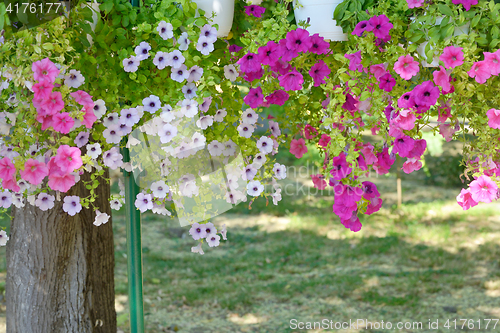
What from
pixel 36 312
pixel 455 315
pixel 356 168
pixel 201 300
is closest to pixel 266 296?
pixel 201 300

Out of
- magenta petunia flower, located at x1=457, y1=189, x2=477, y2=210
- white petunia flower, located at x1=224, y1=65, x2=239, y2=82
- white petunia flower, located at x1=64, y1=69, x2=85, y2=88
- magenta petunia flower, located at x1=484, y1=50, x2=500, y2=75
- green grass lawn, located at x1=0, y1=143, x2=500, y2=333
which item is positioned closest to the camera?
magenta petunia flower, located at x1=484, y1=50, x2=500, y2=75

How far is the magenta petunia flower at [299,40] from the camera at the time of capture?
1.22 meters

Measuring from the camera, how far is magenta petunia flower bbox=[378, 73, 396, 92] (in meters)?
1.24

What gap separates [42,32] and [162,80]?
322 mm

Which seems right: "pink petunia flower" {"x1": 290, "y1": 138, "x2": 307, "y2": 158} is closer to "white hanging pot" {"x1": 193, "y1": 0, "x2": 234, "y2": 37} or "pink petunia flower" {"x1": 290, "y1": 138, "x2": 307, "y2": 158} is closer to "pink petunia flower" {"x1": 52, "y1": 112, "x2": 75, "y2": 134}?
"white hanging pot" {"x1": 193, "y1": 0, "x2": 234, "y2": 37}

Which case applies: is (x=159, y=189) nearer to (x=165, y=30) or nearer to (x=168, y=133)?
(x=168, y=133)

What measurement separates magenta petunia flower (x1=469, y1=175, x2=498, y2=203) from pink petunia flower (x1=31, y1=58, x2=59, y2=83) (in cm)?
112

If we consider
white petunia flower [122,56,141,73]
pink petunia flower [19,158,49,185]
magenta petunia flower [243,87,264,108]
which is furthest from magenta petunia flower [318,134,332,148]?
pink petunia flower [19,158,49,185]

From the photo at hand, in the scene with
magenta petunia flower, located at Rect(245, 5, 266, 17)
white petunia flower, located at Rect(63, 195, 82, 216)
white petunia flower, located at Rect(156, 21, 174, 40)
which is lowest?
white petunia flower, located at Rect(63, 195, 82, 216)

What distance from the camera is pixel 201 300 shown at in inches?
141

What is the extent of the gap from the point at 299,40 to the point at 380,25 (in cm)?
21

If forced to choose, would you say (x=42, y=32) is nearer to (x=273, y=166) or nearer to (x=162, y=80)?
(x=162, y=80)

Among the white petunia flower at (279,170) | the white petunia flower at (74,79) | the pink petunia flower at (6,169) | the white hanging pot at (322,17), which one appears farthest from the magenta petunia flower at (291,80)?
the pink petunia flower at (6,169)

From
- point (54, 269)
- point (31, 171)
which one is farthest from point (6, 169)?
point (54, 269)
